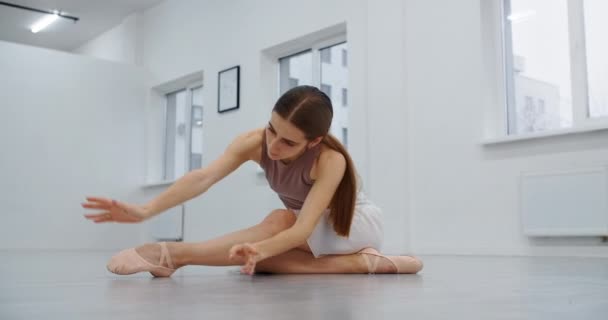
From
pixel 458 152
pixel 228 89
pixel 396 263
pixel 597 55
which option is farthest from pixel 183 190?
pixel 228 89

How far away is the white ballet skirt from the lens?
2.04 metres

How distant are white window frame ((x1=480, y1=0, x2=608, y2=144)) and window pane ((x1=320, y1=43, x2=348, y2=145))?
1731mm

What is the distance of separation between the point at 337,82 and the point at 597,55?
2.52 m

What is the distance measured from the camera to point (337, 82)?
5.92 metres

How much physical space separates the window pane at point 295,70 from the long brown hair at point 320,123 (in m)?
4.14

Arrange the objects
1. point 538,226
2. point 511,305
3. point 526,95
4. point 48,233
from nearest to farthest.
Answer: point 511,305 → point 538,226 → point 526,95 → point 48,233

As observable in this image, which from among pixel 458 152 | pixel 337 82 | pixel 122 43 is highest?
pixel 122 43

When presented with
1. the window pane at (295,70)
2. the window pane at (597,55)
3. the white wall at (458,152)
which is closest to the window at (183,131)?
the window pane at (295,70)

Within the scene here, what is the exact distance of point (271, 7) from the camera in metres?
6.18

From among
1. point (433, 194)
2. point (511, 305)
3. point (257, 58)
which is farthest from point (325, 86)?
point (511, 305)

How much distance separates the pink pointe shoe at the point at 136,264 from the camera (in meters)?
1.80

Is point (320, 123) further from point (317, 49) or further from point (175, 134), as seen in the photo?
point (175, 134)

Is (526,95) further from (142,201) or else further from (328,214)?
(142,201)

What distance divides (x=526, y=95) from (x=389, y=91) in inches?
40.1
